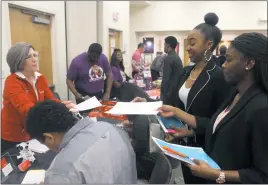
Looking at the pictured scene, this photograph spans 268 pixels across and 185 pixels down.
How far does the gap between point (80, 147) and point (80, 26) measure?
398 cm

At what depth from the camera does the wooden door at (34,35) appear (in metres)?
3.18

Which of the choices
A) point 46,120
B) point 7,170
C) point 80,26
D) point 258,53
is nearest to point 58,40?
point 80,26

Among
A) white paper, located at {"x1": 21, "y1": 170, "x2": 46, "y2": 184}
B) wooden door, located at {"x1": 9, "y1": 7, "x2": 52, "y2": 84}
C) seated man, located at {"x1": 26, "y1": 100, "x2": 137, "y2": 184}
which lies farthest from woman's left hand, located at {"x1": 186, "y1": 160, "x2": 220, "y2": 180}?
wooden door, located at {"x1": 9, "y1": 7, "x2": 52, "y2": 84}

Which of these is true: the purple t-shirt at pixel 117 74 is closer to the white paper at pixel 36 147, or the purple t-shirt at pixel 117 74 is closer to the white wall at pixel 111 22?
the white wall at pixel 111 22

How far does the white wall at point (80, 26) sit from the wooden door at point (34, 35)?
43cm

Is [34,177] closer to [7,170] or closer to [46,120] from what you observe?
[7,170]

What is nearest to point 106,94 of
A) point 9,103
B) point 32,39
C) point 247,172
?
point 32,39

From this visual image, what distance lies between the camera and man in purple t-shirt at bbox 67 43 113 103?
3258 mm

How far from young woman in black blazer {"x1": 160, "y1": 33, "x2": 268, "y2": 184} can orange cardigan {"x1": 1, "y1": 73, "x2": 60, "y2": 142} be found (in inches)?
52.4

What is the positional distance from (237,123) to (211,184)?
375 millimetres

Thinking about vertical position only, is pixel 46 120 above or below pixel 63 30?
below

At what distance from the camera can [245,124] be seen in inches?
40.3

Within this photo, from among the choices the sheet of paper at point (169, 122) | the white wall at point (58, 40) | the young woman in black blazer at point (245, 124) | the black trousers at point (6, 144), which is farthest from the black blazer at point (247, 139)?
the white wall at point (58, 40)

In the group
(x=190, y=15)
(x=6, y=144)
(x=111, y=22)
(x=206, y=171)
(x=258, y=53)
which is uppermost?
(x=190, y=15)
